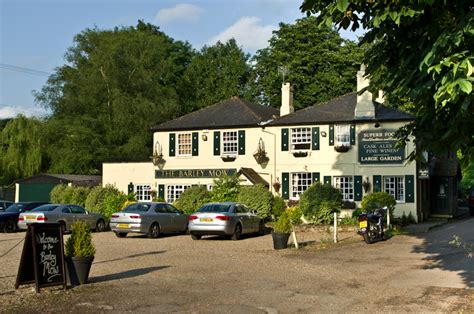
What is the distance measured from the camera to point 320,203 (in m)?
28.6

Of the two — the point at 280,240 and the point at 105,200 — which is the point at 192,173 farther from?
the point at 280,240

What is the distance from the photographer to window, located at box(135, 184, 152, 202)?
117ft

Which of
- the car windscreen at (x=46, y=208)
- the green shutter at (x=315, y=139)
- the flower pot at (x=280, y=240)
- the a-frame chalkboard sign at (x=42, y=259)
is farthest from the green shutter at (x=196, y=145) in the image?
the a-frame chalkboard sign at (x=42, y=259)

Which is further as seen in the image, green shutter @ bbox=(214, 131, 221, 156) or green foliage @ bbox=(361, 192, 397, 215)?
green shutter @ bbox=(214, 131, 221, 156)

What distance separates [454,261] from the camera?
1530 cm

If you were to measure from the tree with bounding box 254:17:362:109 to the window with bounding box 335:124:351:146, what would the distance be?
57.5 ft

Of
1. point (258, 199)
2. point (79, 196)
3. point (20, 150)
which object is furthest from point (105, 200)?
point (20, 150)

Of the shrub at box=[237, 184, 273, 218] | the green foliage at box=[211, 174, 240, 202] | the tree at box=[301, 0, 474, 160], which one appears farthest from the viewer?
the green foliage at box=[211, 174, 240, 202]

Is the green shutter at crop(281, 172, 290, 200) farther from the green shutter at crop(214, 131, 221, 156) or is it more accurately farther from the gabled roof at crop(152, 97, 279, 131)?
the green shutter at crop(214, 131, 221, 156)

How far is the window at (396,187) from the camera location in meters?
29.8

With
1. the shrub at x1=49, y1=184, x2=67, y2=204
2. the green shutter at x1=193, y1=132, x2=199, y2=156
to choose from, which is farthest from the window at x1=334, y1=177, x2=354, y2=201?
the shrub at x1=49, y1=184, x2=67, y2=204

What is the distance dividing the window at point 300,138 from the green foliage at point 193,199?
5518mm

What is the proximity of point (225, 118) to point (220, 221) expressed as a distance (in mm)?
14116

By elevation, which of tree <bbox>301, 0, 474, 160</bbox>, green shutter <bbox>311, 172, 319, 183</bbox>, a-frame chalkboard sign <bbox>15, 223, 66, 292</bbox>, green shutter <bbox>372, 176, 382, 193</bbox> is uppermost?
tree <bbox>301, 0, 474, 160</bbox>
